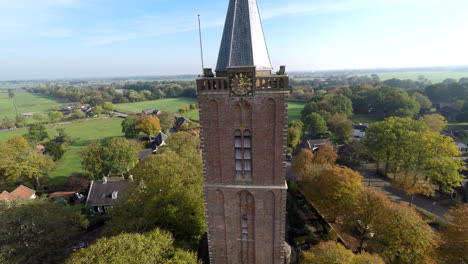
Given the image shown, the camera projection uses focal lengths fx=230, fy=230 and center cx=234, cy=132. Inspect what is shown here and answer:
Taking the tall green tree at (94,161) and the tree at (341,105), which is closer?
the tall green tree at (94,161)

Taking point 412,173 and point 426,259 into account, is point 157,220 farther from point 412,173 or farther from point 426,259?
point 412,173

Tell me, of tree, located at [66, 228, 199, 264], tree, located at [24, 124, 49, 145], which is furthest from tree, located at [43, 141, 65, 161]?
tree, located at [66, 228, 199, 264]

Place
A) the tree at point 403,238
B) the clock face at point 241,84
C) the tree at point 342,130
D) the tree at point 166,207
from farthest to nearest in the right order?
1. the tree at point 342,130
2. the tree at point 166,207
3. the tree at point 403,238
4. the clock face at point 241,84

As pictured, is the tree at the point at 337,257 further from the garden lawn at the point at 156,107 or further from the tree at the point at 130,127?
the garden lawn at the point at 156,107

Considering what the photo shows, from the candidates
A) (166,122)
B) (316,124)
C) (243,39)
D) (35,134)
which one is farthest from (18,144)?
(316,124)

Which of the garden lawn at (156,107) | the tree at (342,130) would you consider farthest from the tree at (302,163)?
the garden lawn at (156,107)

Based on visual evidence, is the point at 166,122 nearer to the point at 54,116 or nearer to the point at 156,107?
the point at 156,107

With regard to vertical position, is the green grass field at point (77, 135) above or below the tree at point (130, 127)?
below
